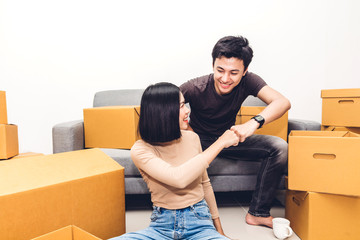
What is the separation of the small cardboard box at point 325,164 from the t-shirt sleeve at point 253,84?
38 cm

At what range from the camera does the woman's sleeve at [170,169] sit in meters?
0.91

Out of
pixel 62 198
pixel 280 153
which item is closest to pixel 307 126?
pixel 280 153

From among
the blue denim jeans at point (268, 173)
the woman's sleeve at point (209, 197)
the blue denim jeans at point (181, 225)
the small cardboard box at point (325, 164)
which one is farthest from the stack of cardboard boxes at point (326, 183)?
the blue denim jeans at point (181, 225)

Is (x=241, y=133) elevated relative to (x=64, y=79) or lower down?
lower down

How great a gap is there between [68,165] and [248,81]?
3.33 feet

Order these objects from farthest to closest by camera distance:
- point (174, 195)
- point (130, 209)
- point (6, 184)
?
point (130, 209), point (174, 195), point (6, 184)

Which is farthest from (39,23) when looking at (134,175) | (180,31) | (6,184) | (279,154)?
(279,154)

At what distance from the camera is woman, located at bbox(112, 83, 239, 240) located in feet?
3.00

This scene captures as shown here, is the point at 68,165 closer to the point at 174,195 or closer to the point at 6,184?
the point at 6,184

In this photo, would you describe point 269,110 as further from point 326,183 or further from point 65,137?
point 65,137

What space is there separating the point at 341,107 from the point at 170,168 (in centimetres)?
132

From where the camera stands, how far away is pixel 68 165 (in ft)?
3.41

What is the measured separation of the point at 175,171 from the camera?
2.99 ft

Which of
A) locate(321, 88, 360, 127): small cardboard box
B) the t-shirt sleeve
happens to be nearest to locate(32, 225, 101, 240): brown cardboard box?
the t-shirt sleeve
